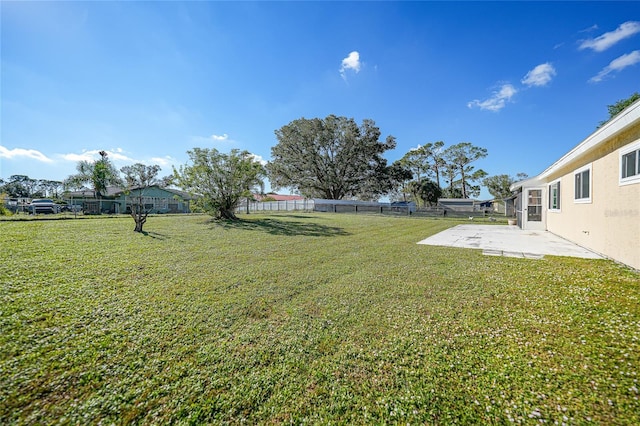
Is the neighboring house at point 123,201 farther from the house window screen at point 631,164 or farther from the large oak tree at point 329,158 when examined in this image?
the house window screen at point 631,164

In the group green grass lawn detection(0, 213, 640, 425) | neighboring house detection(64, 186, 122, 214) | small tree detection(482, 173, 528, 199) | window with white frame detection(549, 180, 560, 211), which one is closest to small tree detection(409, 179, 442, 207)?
small tree detection(482, 173, 528, 199)

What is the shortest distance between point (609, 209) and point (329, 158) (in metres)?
26.6

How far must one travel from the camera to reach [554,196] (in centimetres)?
914

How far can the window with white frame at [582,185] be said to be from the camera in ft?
20.0

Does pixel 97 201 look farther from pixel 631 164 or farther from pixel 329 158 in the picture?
pixel 631 164

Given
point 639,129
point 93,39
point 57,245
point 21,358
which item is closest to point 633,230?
point 639,129

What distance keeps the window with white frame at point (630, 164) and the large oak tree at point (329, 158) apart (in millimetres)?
25532

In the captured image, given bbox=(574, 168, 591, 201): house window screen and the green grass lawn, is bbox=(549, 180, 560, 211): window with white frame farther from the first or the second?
the green grass lawn

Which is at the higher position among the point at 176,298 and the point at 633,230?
the point at 633,230

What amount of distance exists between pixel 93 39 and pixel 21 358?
8.75 m

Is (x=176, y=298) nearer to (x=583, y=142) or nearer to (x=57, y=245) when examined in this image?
(x=57, y=245)

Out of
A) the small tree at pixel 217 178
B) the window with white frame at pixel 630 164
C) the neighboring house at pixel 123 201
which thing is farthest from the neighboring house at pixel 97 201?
the window with white frame at pixel 630 164

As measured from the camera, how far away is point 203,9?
7621mm

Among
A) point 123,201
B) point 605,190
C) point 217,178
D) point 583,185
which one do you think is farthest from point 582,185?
point 123,201
